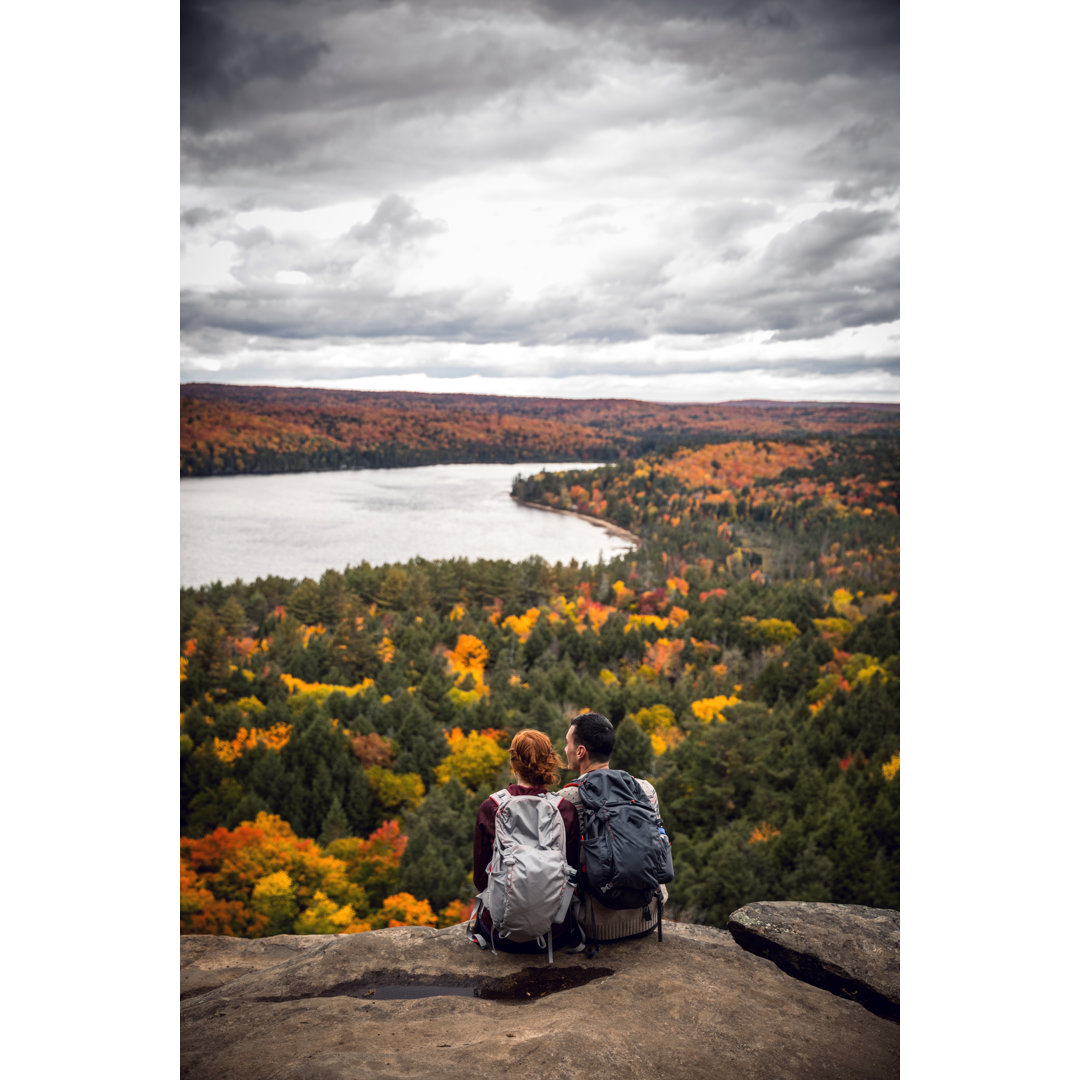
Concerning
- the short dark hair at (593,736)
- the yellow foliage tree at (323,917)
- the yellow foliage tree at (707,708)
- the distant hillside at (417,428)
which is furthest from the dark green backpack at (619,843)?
the distant hillside at (417,428)

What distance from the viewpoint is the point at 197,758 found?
3650cm

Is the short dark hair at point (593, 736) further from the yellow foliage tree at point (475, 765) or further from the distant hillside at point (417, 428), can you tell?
the distant hillside at point (417, 428)

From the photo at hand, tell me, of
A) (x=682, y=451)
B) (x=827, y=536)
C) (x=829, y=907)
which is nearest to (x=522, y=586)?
(x=682, y=451)

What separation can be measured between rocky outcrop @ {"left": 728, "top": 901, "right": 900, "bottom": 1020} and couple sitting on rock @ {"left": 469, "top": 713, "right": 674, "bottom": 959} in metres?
1.26

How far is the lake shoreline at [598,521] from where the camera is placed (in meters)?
66.7

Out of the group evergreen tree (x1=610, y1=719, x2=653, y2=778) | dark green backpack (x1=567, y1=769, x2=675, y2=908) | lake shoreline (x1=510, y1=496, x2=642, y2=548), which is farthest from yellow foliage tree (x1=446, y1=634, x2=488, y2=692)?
dark green backpack (x1=567, y1=769, x2=675, y2=908)

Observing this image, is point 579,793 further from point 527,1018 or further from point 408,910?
point 408,910

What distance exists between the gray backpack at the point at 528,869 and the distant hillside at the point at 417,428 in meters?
58.3

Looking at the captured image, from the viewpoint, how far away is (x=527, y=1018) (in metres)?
4.50

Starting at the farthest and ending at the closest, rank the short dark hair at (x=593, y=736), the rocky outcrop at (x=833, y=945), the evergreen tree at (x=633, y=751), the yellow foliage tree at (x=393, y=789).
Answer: the yellow foliage tree at (x=393, y=789), the evergreen tree at (x=633, y=751), the rocky outcrop at (x=833, y=945), the short dark hair at (x=593, y=736)

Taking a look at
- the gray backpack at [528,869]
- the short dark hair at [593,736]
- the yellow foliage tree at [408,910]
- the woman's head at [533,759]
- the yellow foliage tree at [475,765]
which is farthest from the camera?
the yellow foliage tree at [475,765]

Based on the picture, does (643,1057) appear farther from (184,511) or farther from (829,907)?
(184,511)

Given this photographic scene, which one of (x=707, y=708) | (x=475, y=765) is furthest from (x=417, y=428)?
(x=475, y=765)
